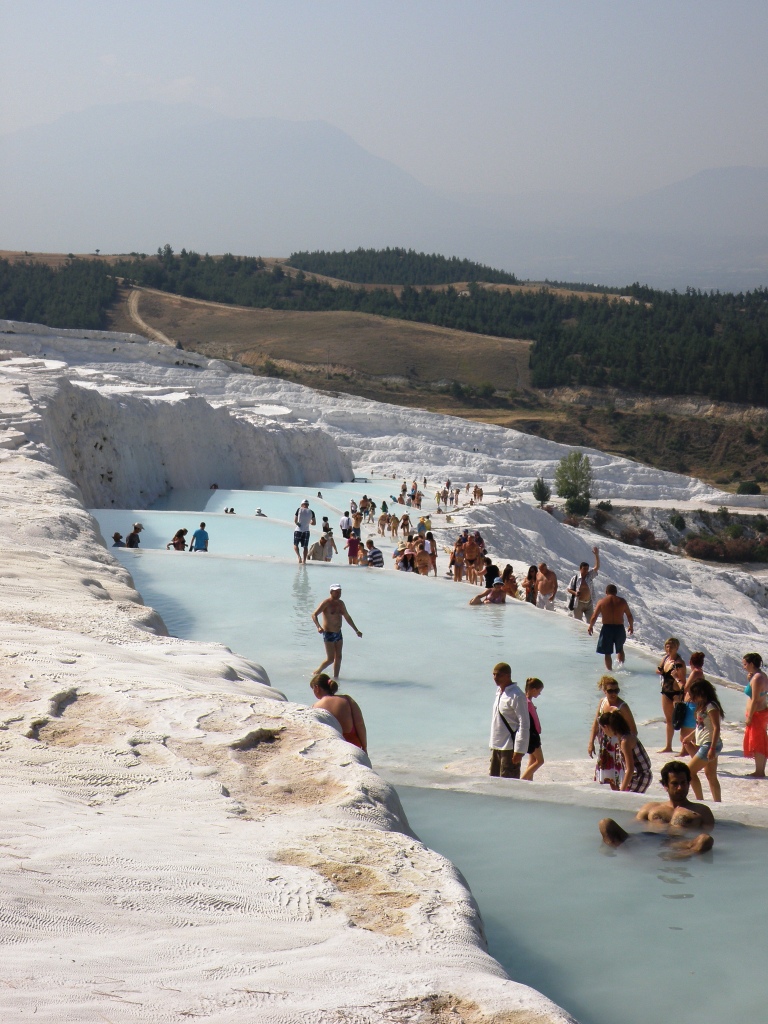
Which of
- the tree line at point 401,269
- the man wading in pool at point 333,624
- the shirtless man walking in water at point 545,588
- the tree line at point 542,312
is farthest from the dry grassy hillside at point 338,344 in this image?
the man wading in pool at point 333,624

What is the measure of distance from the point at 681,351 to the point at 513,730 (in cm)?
6640

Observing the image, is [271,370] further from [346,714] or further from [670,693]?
[346,714]

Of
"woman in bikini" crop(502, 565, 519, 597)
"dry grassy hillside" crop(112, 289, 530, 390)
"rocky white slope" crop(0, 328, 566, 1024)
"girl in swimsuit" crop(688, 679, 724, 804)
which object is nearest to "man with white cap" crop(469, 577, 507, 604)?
"woman in bikini" crop(502, 565, 519, 597)

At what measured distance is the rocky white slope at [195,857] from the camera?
101 inches

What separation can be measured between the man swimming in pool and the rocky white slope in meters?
0.96

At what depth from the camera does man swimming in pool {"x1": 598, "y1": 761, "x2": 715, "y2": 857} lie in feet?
14.2

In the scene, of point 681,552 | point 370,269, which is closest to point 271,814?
point 681,552

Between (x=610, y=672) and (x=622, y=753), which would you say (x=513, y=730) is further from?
(x=610, y=672)

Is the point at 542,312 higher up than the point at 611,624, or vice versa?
the point at 542,312

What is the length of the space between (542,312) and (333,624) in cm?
8185

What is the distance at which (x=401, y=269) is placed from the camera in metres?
121

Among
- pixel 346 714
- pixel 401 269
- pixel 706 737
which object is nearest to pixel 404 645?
pixel 706 737

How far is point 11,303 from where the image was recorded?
79.6 metres

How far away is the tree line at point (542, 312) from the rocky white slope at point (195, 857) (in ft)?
210
